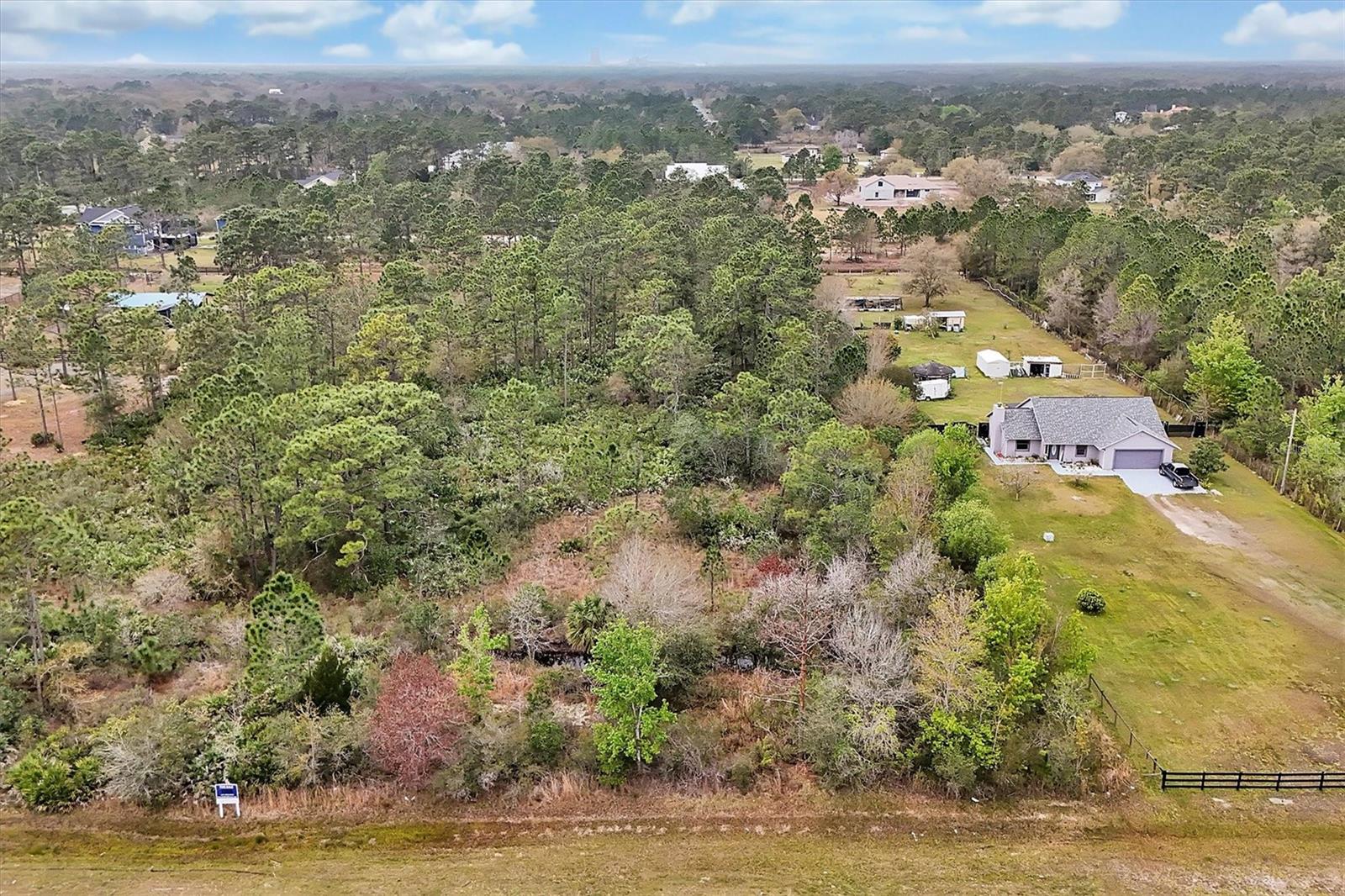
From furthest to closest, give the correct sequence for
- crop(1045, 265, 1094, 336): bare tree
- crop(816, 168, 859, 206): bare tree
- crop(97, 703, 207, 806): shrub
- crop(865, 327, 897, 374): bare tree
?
crop(816, 168, 859, 206): bare tree → crop(1045, 265, 1094, 336): bare tree → crop(865, 327, 897, 374): bare tree → crop(97, 703, 207, 806): shrub

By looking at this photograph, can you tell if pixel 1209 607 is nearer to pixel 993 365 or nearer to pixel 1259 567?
pixel 1259 567

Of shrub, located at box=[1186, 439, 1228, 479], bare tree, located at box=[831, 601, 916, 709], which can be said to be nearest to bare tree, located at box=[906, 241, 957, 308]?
shrub, located at box=[1186, 439, 1228, 479]

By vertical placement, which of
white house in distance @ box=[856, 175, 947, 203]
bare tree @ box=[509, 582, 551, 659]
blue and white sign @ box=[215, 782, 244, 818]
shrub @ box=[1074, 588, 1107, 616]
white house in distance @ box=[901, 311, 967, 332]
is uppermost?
white house in distance @ box=[856, 175, 947, 203]

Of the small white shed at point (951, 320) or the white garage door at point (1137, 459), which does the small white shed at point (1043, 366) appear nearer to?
the small white shed at point (951, 320)

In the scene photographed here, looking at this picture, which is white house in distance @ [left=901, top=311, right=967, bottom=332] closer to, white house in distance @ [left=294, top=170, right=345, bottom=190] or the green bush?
the green bush

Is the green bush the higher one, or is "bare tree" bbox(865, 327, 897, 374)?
"bare tree" bbox(865, 327, 897, 374)

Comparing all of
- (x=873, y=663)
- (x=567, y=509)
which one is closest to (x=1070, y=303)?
(x=567, y=509)

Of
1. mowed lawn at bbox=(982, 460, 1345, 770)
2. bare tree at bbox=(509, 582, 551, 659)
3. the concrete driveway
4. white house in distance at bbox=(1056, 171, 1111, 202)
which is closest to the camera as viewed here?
mowed lawn at bbox=(982, 460, 1345, 770)
